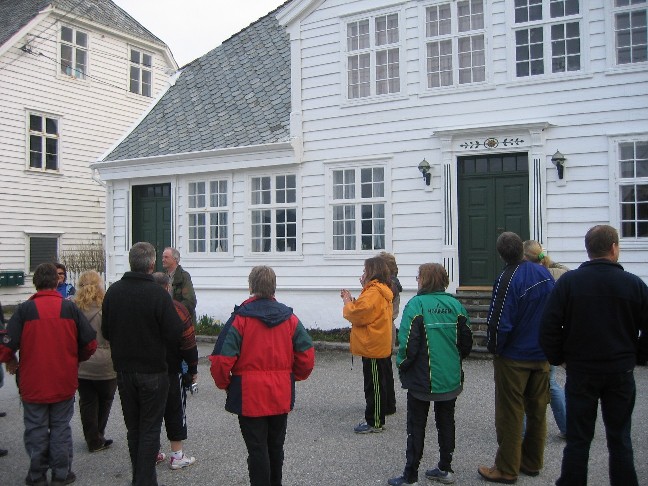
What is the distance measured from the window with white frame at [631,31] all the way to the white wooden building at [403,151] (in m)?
0.02

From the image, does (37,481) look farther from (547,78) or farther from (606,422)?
(547,78)

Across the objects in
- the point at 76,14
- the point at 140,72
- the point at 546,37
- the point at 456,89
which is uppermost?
the point at 76,14

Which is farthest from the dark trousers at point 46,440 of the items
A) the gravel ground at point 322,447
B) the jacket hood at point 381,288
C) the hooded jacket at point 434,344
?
the jacket hood at point 381,288

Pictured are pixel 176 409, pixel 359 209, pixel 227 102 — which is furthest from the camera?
pixel 227 102

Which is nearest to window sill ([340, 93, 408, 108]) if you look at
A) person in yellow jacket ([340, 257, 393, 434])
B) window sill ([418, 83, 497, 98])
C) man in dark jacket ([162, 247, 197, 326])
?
window sill ([418, 83, 497, 98])

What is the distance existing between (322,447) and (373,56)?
28.5ft

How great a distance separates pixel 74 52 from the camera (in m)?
20.6

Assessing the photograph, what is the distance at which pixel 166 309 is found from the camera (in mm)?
4781

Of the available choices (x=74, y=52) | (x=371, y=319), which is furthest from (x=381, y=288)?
(x=74, y=52)

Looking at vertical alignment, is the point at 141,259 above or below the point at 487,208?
below

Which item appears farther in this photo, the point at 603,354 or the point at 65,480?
the point at 65,480

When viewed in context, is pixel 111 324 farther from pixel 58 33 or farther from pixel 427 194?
pixel 58 33

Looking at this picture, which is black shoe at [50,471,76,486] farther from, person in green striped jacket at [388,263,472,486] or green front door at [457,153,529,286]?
green front door at [457,153,529,286]

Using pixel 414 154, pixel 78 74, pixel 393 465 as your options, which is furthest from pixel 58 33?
pixel 393 465
